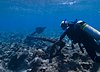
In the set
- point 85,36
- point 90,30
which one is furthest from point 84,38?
point 90,30

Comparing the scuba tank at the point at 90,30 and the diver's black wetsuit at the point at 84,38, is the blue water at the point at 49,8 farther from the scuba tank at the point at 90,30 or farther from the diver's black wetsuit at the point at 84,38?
the scuba tank at the point at 90,30

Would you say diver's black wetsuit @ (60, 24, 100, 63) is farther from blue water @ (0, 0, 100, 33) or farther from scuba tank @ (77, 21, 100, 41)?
blue water @ (0, 0, 100, 33)

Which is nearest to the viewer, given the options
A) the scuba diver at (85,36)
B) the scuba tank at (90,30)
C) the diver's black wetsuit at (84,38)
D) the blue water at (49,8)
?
the scuba tank at (90,30)

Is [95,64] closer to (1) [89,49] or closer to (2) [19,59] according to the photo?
(1) [89,49]

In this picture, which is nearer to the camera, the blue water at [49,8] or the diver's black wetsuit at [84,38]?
the diver's black wetsuit at [84,38]

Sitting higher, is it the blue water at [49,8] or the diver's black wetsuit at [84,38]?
the blue water at [49,8]

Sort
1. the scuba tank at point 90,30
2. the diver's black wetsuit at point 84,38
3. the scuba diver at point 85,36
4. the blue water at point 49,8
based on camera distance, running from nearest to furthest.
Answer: the scuba tank at point 90,30
the scuba diver at point 85,36
the diver's black wetsuit at point 84,38
the blue water at point 49,8

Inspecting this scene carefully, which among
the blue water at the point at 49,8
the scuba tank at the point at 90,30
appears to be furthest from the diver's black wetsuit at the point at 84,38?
the blue water at the point at 49,8

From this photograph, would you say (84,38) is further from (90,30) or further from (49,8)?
(49,8)

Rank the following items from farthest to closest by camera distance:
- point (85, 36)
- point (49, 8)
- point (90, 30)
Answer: point (49, 8)
point (85, 36)
point (90, 30)

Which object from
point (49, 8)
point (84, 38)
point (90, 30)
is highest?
point (49, 8)

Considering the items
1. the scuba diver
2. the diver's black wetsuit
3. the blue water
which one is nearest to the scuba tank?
the scuba diver

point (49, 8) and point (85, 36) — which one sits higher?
point (49, 8)

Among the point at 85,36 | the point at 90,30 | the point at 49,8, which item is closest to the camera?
the point at 90,30
